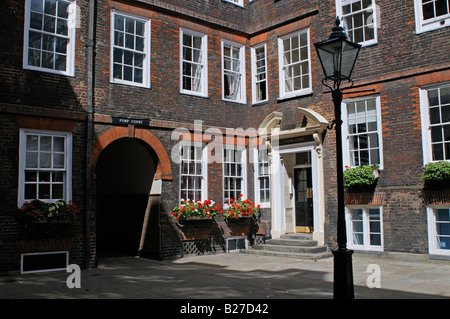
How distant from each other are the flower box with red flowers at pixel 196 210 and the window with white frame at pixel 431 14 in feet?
25.2

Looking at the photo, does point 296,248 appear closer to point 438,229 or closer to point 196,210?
point 196,210

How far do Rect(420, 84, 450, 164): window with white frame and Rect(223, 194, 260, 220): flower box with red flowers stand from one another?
5.75 metres

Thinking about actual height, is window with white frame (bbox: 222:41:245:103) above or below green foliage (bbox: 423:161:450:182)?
above

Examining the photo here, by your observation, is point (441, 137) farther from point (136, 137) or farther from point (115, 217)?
point (115, 217)

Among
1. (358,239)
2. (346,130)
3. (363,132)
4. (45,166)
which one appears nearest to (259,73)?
(346,130)

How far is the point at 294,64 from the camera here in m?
14.7

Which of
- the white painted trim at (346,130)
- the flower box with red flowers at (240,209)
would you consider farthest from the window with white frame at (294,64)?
the flower box with red flowers at (240,209)

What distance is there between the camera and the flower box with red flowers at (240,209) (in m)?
14.5

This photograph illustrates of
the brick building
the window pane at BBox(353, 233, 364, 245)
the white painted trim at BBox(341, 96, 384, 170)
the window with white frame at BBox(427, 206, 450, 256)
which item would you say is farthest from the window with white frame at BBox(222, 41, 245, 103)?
the window with white frame at BBox(427, 206, 450, 256)

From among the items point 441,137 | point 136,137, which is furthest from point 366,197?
point 136,137

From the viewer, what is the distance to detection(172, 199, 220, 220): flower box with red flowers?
13219 mm

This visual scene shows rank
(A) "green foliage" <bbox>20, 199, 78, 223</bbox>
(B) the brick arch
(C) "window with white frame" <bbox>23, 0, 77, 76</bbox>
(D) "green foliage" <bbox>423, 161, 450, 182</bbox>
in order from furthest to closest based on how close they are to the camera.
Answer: (B) the brick arch → (C) "window with white frame" <bbox>23, 0, 77, 76</bbox> → (D) "green foliage" <bbox>423, 161, 450, 182</bbox> → (A) "green foliage" <bbox>20, 199, 78, 223</bbox>

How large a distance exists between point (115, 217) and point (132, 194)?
1.40 m

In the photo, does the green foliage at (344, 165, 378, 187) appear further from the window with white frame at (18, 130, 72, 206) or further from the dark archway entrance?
the window with white frame at (18, 130, 72, 206)
